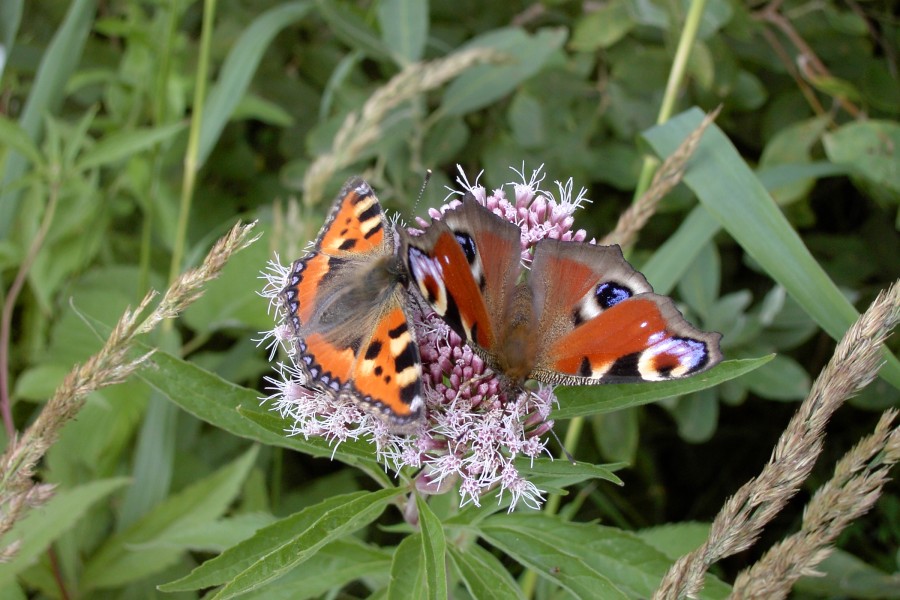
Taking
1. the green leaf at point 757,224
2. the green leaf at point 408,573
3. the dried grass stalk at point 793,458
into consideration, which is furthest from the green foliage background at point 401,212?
the dried grass stalk at point 793,458

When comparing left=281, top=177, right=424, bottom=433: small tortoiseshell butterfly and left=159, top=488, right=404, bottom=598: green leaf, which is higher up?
left=281, top=177, right=424, bottom=433: small tortoiseshell butterfly

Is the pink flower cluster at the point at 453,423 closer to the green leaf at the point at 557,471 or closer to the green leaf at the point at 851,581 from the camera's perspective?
the green leaf at the point at 557,471

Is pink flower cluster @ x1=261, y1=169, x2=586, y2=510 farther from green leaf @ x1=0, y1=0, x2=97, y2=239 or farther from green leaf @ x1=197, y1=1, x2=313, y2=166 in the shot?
green leaf @ x1=0, y1=0, x2=97, y2=239

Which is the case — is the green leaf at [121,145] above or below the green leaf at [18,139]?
below

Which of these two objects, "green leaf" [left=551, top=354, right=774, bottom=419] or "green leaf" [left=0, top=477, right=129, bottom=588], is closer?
"green leaf" [left=551, top=354, right=774, bottom=419]

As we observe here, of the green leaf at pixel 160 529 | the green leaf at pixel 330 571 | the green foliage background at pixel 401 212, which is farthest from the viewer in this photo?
the green leaf at pixel 160 529

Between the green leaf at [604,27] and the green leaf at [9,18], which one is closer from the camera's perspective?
the green leaf at [9,18]

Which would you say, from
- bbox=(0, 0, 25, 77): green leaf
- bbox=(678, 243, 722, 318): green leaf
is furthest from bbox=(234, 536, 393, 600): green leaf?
bbox=(0, 0, 25, 77): green leaf
